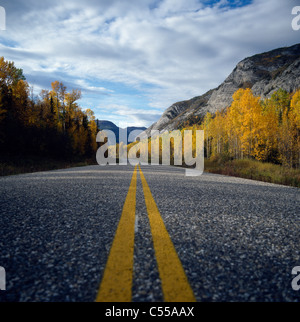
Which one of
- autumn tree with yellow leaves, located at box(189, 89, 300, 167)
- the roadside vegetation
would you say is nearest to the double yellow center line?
the roadside vegetation

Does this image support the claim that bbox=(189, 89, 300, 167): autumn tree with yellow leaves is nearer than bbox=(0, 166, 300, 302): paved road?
No

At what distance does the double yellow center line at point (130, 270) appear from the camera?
1.23 meters

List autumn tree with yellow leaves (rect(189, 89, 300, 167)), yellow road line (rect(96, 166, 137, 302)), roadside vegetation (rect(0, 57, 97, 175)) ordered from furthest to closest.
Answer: autumn tree with yellow leaves (rect(189, 89, 300, 167)), roadside vegetation (rect(0, 57, 97, 175)), yellow road line (rect(96, 166, 137, 302))

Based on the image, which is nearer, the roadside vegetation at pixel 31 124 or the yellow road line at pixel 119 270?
the yellow road line at pixel 119 270

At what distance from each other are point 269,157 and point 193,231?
29980 mm

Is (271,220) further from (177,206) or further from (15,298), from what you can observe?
(15,298)

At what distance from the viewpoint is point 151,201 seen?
399 centimetres

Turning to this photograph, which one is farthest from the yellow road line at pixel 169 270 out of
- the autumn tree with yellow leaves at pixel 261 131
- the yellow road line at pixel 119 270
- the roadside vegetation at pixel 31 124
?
the autumn tree with yellow leaves at pixel 261 131

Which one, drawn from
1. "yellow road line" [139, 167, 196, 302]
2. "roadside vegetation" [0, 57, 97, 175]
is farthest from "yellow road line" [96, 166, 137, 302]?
"roadside vegetation" [0, 57, 97, 175]

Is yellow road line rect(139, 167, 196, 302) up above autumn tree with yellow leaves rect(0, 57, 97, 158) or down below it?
below

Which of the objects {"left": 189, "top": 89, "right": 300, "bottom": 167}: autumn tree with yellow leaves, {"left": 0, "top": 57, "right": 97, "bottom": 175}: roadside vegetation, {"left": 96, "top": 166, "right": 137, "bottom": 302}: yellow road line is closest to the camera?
{"left": 96, "top": 166, "right": 137, "bottom": 302}: yellow road line

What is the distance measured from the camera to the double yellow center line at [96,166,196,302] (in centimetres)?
123

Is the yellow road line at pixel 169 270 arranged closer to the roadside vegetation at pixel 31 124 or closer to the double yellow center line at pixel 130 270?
the double yellow center line at pixel 130 270

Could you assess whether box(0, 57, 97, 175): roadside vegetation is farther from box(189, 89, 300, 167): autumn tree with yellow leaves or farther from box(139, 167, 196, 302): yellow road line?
box(189, 89, 300, 167): autumn tree with yellow leaves
